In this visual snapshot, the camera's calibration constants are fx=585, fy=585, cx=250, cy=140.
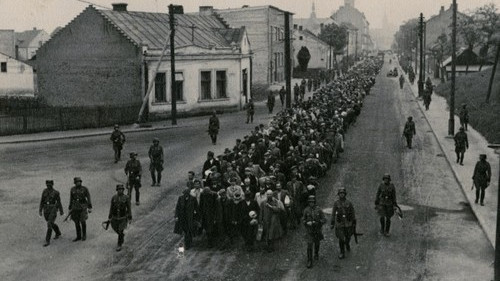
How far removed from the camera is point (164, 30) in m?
41.9

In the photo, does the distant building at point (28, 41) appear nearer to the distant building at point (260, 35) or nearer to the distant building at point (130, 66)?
the distant building at point (260, 35)

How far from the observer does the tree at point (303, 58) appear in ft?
275

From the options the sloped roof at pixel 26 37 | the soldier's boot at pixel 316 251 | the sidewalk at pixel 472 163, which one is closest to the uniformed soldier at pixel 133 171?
the soldier's boot at pixel 316 251

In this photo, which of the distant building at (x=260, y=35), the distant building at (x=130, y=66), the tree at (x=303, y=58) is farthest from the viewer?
the tree at (x=303, y=58)

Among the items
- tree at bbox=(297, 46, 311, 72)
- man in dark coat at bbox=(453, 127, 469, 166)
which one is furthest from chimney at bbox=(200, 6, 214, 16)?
man in dark coat at bbox=(453, 127, 469, 166)

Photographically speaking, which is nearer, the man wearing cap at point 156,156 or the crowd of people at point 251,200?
the crowd of people at point 251,200

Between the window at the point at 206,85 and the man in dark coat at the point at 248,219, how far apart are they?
2797cm

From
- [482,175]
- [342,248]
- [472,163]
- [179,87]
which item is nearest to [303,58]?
[179,87]

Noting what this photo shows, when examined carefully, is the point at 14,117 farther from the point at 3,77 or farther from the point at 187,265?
the point at 3,77

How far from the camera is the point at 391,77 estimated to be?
8994 centimetres

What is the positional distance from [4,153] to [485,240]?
20.0 m

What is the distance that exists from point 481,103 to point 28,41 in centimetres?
7613

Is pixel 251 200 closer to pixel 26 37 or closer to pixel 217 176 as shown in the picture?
pixel 217 176

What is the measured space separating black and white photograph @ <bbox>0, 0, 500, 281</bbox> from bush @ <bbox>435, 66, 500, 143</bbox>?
190 mm
